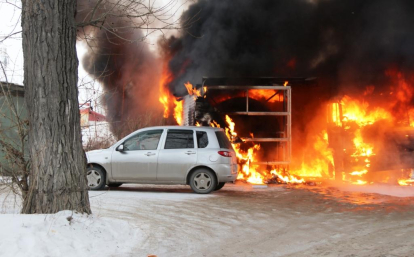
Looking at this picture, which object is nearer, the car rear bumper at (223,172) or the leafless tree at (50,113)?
the leafless tree at (50,113)

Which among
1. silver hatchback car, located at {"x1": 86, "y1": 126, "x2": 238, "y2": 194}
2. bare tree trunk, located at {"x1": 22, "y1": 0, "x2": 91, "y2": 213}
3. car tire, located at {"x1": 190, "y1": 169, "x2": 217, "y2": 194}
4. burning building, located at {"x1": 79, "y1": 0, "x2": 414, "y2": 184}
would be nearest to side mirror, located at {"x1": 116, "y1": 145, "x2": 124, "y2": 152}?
silver hatchback car, located at {"x1": 86, "y1": 126, "x2": 238, "y2": 194}

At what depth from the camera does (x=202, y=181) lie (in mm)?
11703

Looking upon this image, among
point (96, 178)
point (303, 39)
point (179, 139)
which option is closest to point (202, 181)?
point (179, 139)

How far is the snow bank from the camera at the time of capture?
16.7ft

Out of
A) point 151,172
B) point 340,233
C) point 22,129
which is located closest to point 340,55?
point 151,172

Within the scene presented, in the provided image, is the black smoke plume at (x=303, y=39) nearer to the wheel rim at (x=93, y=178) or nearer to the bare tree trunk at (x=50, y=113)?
the wheel rim at (x=93, y=178)

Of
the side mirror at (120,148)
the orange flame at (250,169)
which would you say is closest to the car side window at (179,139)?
the side mirror at (120,148)

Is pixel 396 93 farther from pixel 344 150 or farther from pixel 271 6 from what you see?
pixel 271 6

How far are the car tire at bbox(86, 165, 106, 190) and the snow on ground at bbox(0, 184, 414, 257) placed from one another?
1.16m

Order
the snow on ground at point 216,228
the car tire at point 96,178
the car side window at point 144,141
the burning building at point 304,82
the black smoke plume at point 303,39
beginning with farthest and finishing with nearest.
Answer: the black smoke plume at point 303,39, the burning building at point 304,82, the car side window at point 144,141, the car tire at point 96,178, the snow on ground at point 216,228

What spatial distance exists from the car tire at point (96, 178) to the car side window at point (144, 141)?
867mm

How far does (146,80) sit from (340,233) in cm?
1866

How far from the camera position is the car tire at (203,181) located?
1165 cm

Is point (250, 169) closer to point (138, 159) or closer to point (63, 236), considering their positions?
point (138, 159)
